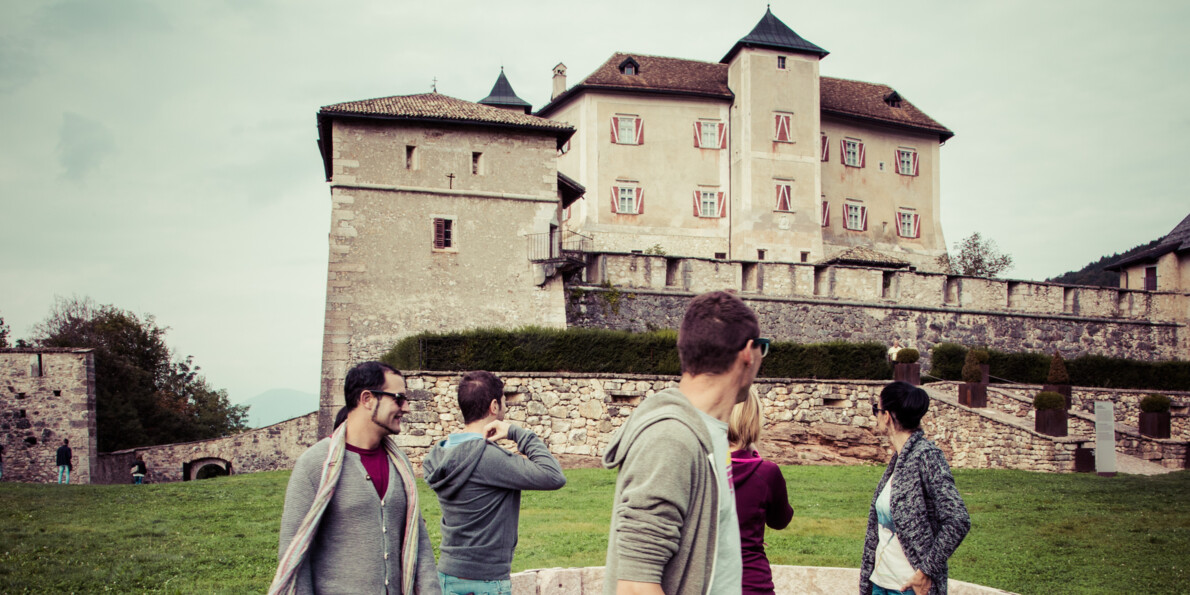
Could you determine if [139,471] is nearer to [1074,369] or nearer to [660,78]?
[660,78]

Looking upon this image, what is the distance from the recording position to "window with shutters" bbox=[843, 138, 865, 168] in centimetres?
3969

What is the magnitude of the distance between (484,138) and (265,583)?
19776 millimetres

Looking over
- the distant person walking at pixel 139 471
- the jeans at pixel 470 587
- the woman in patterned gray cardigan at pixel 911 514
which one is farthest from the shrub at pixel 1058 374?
the distant person walking at pixel 139 471

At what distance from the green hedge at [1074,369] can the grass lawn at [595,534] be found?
9.81 metres

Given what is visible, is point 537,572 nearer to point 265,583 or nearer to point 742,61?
point 265,583

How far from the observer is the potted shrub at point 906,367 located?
22344mm

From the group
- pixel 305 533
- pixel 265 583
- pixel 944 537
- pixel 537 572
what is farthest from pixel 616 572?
pixel 265 583

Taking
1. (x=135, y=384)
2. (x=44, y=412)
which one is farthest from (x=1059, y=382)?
(x=135, y=384)

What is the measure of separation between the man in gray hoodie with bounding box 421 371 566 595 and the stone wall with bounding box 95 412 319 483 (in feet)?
88.4

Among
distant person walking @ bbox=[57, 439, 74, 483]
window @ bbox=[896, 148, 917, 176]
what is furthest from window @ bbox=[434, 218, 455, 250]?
window @ bbox=[896, 148, 917, 176]

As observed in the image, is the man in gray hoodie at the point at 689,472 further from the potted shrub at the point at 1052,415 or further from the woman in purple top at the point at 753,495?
the potted shrub at the point at 1052,415

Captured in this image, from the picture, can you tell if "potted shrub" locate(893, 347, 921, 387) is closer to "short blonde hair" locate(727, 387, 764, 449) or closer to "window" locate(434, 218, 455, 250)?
"window" locate(434, 218, 455, 250)

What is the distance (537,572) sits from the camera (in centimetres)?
654

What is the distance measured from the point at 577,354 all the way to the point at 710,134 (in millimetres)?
18823
